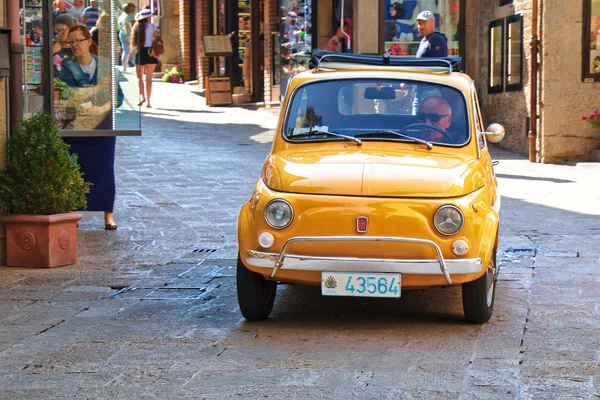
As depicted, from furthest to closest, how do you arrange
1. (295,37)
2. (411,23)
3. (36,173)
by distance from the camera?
(295,37)
(411,23)
(36,173)

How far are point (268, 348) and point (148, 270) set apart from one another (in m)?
3.01

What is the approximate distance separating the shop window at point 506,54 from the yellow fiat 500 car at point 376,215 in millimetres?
11587

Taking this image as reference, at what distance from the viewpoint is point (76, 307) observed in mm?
7664

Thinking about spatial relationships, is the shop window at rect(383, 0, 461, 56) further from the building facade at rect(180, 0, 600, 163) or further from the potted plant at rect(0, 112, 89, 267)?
the potted plant at rect(0, 112, 89, 267)

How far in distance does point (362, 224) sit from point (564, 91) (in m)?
11.9

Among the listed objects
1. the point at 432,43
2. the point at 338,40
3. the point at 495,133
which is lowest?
the point at 495,133

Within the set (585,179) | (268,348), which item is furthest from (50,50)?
(585,179)

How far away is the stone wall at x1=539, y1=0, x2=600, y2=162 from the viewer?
17.8 m

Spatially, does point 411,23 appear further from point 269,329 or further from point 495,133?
point 269,329

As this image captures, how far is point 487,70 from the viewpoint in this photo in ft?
67.8

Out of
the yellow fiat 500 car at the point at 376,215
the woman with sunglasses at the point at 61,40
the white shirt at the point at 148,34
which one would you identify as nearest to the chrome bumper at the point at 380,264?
the yellow fiat 500 car at the point at 376,215

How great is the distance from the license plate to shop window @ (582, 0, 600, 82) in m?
12.0

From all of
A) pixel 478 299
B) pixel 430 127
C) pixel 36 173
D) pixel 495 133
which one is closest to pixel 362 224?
pixel 478 299

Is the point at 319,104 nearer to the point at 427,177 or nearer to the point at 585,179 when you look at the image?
the point at 427,177
